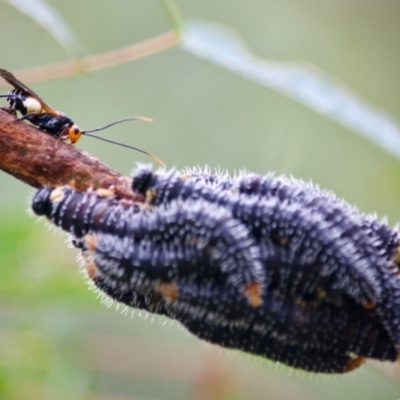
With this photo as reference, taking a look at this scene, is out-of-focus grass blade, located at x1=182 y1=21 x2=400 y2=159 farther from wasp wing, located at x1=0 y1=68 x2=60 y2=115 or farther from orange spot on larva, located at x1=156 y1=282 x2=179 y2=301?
orange spot on larva, located at x1=156 y1=282 x2=179 y2=301

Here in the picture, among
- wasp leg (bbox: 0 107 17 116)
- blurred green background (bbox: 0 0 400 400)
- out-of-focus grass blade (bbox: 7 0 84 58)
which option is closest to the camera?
wasp leg (bbox: 0 107 17 116)

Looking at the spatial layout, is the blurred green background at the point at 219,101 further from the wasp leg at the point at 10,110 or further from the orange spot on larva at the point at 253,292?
the orange spot on larva at the point at 253,292

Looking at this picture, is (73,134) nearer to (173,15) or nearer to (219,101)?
(173,15)

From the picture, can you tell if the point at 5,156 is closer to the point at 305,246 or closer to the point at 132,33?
the point at 305,246

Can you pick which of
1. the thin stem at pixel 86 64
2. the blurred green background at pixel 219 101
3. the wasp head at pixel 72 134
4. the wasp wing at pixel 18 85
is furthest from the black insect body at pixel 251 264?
the blurred green background at pixel 219 101

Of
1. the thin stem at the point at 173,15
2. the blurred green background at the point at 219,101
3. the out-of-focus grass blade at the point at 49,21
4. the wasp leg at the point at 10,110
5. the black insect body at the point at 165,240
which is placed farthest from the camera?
the blurred green background at the point at 219,101

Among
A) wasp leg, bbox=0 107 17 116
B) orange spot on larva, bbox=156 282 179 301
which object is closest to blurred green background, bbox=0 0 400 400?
wasp leg, bbox=0 107 17 116
